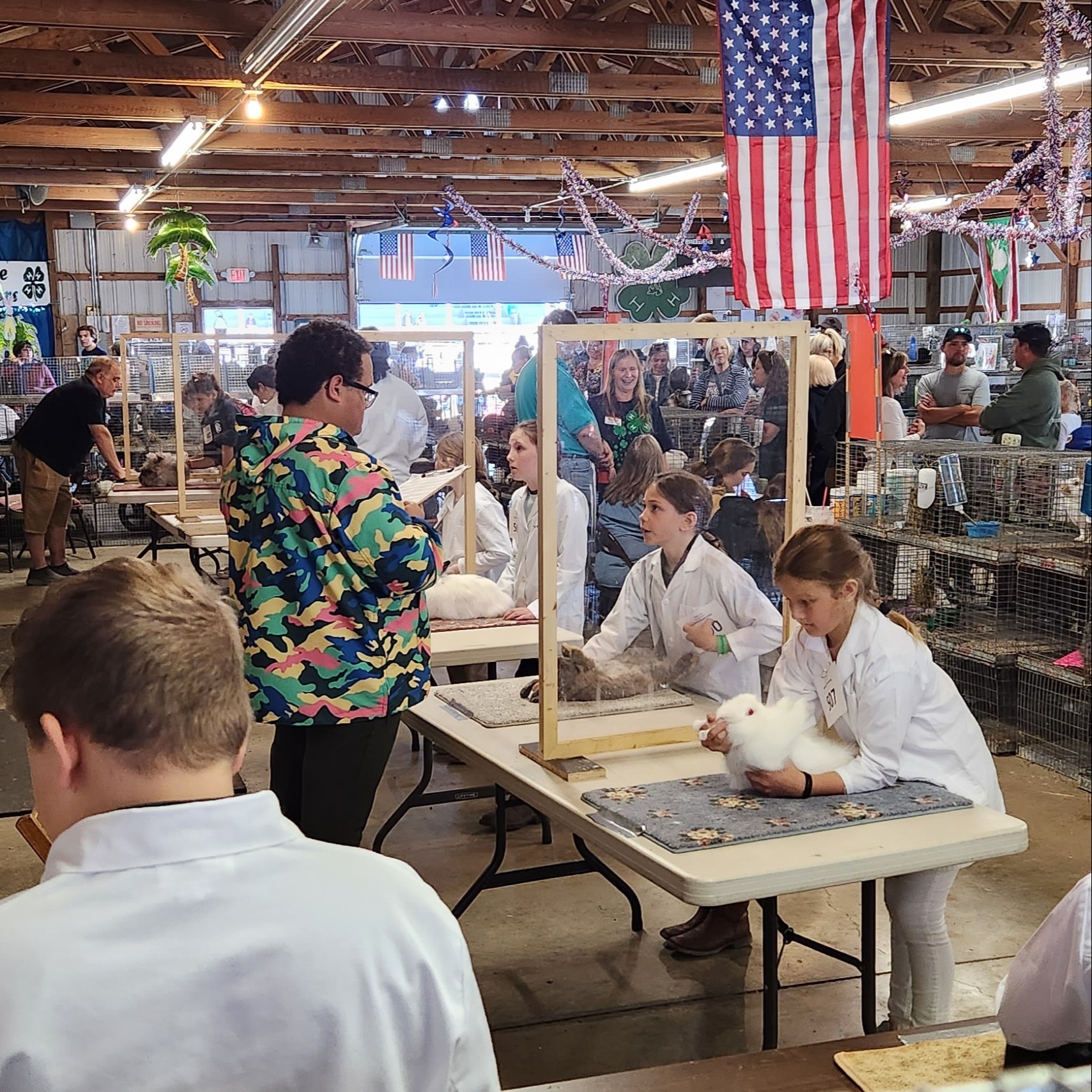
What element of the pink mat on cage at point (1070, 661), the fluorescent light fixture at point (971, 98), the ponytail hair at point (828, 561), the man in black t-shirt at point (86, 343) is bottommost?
the pink mat on cage at point (1070, 661)

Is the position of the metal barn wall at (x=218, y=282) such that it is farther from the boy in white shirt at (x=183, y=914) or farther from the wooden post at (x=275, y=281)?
the boy in white shirt at (x=183, y=914)

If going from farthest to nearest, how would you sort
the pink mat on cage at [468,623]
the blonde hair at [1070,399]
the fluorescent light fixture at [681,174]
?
1. the fluorescent light fixture at [681,174]
2. the blonde hair at [1070,399]
3. the pink mat on cage at [468,623]

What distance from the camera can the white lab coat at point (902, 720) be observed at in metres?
2.74

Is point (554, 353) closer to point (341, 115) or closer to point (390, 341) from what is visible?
point (390, 341)

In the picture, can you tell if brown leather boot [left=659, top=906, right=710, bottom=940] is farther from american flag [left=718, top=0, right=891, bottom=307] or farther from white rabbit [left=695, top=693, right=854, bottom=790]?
american flag [left=718, top=0, right=891, bottom=307]

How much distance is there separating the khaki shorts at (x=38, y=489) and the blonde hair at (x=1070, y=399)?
7.80m

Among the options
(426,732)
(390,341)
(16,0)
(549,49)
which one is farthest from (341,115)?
(426,732)

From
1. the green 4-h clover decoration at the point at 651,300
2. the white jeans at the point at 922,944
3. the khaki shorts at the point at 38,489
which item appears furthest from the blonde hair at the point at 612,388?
the green 4-h clover decoration at the point at 651,300

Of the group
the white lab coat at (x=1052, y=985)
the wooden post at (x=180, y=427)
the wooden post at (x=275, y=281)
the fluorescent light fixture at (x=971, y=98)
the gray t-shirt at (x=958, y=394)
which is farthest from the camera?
the wooden post at (x=275, y=281)

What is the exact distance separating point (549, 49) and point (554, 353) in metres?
5.48

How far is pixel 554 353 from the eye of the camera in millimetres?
2861

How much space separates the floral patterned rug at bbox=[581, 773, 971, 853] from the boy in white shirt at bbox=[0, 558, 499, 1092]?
127 centimetres

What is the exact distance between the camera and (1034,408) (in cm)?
678

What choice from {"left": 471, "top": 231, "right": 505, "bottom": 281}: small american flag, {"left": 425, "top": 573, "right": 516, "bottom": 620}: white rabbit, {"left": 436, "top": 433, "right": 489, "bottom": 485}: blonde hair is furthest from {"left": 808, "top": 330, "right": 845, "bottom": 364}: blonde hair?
{"left": 471, "top": 231, "right": 505, "bottom": 281}: small american flag
